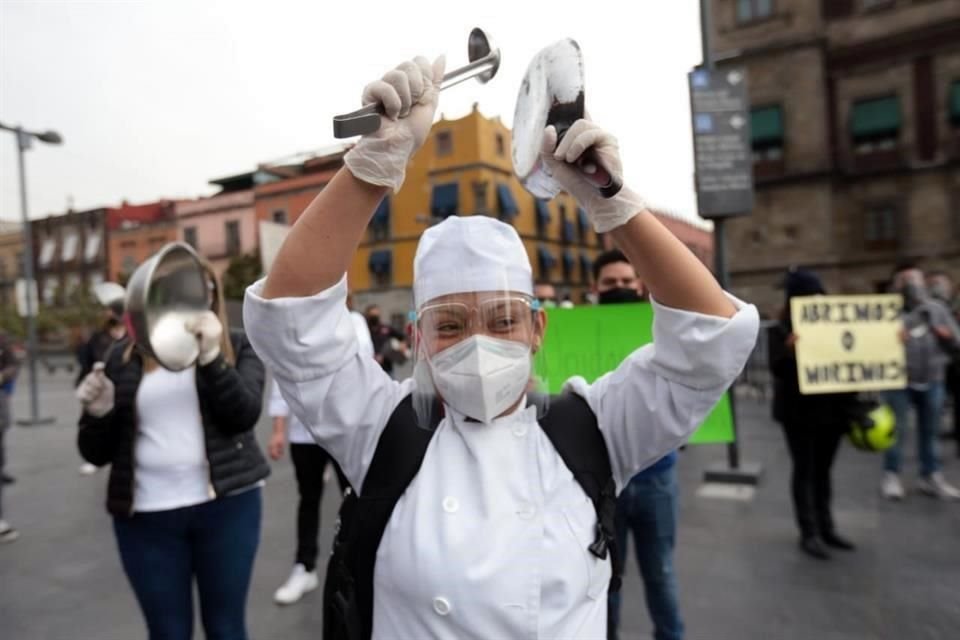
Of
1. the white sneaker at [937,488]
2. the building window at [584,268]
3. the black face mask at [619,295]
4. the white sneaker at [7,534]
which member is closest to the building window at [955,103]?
the white sneaker at [937,488]

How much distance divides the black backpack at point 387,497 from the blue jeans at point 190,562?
3.66 ft

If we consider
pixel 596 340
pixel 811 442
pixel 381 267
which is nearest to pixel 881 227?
pixel 811 442

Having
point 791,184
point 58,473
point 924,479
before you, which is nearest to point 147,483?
point 924,479

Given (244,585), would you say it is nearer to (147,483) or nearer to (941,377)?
(147,483)

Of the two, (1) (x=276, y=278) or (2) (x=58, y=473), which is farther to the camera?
(2) (x=58, y=473)

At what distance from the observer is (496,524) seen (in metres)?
1.26

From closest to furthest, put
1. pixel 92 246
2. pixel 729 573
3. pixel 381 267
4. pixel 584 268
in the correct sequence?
pixel 729 573
pixel 381 267
pixel 584 268
pixel 92 246

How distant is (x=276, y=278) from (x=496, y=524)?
25.0 inches

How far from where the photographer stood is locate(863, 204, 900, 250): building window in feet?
68.4

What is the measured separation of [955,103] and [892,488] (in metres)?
20.0

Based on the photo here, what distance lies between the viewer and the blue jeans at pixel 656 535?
2.75 m

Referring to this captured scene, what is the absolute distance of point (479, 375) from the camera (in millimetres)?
1361

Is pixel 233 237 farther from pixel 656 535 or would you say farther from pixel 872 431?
pixel 656 535

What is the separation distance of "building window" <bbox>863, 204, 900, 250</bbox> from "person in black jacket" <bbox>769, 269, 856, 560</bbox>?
65.1 feet
